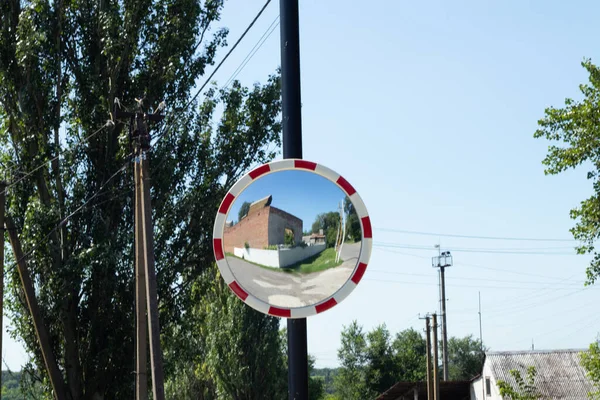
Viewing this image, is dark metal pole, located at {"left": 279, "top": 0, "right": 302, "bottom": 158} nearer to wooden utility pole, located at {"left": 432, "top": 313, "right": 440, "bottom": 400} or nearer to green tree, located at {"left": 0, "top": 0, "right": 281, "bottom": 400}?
green tree, located at {"left": 0, "top": 0, "right": 281, "bottom": 400}

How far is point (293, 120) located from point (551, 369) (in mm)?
49249

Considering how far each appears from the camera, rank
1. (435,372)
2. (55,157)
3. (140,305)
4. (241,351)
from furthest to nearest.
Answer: (435,372), (241,351), (55,157), (140,305)

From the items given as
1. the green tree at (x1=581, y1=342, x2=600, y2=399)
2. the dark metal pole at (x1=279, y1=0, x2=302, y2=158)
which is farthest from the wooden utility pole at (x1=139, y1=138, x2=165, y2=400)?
the dark metal pole at (x1=279, y1=0, x2=302, y2=158)

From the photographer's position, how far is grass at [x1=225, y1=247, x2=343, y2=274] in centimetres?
286

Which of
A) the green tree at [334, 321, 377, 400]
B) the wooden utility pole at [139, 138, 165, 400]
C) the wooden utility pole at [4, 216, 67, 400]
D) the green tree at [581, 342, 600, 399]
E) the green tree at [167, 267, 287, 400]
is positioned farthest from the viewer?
the green tree at [334, 321, 377, 400]

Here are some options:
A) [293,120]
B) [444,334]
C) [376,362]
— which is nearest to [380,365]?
[376,362]

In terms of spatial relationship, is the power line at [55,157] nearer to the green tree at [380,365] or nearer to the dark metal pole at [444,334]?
the dark metal pole at [444,334]

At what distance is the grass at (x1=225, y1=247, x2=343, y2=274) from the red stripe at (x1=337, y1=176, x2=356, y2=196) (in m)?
0.20

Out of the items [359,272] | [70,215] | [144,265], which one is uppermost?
[70,215]

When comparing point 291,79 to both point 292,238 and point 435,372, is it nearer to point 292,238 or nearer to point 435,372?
point 292,238

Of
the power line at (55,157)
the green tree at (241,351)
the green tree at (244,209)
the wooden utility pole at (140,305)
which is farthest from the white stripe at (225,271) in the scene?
the green tree at (241,351)

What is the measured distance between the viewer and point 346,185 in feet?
9.61

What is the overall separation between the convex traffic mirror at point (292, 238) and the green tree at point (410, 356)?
253 ft

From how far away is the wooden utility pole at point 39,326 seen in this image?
20.5 meters
